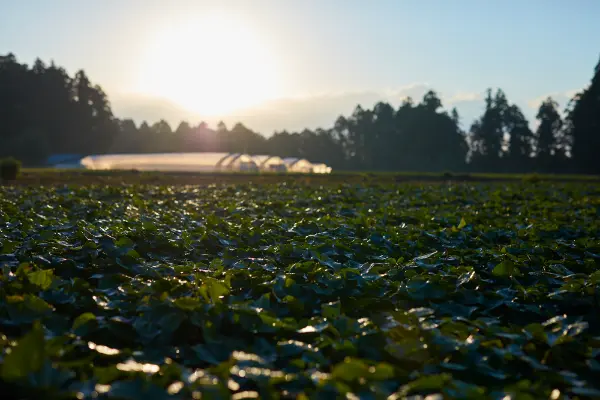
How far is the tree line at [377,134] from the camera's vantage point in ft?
204

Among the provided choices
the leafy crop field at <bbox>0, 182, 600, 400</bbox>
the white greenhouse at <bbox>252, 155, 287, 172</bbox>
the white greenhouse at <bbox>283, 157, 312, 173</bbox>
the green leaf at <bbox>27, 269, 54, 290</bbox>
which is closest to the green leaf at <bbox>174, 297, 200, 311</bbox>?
the leafy crop field at <bbox>0, 182, 600, 400</bbox>

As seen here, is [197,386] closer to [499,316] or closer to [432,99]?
[499,316]

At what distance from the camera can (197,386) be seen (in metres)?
2.15

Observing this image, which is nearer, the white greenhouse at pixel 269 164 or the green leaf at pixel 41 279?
the green leaf at pixel 41 279

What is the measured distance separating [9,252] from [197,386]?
133 inches

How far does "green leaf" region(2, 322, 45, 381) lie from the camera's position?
2064mm

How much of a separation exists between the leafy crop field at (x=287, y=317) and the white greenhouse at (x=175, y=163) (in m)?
33.9

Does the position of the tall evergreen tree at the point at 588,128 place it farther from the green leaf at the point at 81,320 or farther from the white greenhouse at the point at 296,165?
the green leaf at the point at 81,320

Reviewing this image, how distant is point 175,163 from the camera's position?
131 ft

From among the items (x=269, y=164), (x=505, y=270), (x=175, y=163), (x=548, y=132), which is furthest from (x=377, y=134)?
(x=505, y=270)

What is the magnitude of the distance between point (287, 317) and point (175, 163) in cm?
3801

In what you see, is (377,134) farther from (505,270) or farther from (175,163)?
(505,270)

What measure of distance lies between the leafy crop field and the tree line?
61478mm

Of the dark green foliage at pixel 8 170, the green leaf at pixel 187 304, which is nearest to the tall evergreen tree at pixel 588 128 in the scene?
the dark green foliage at pixel 8 170
